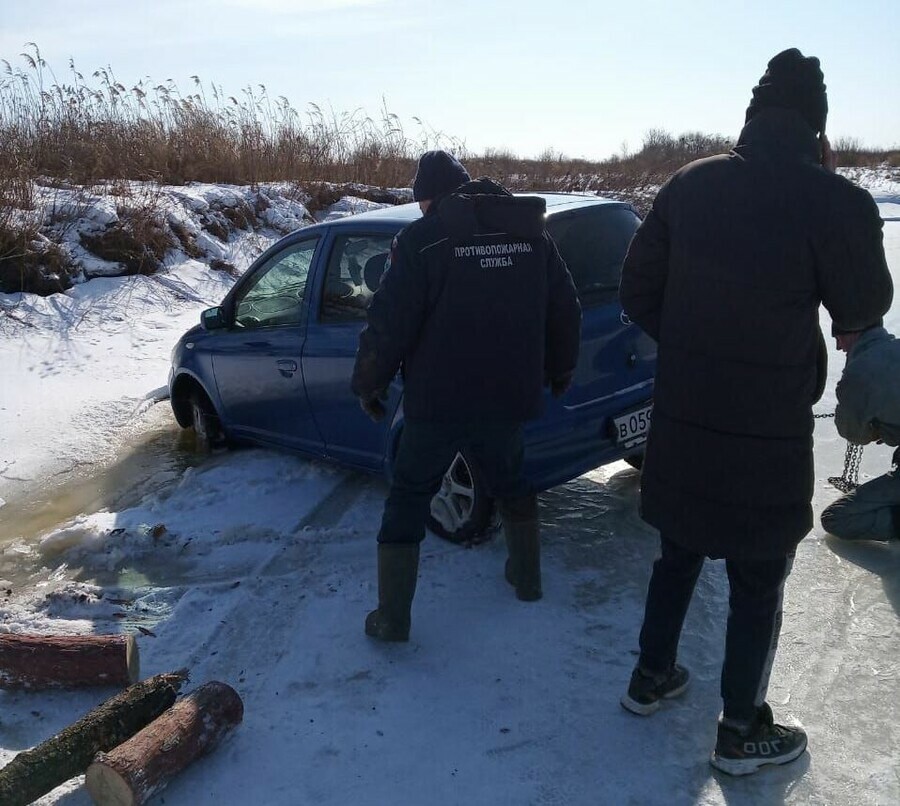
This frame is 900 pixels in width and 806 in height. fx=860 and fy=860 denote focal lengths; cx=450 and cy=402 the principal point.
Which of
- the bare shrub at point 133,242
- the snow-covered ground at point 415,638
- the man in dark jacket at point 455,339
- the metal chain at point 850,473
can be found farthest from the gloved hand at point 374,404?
the bare shrub at point 133,242

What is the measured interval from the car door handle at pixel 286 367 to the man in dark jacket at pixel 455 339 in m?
1.65

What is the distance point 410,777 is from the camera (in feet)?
9.30

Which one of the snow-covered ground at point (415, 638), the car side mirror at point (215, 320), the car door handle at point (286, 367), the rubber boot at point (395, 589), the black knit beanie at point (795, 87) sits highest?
the black knit beanie at point (795, 87)

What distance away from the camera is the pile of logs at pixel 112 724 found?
2.67 meters

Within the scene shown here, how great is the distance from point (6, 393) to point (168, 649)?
14.7ft

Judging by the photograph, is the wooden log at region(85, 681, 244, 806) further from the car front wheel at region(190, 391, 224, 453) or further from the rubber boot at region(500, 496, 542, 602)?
the car front wheel at region(190, 391, 224, 453)

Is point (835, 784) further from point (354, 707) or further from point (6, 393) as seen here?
point (6, 393)

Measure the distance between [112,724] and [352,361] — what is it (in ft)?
7.55

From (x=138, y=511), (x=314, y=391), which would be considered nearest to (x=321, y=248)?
(x=314, y=391)

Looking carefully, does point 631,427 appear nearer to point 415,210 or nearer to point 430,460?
point 430,460

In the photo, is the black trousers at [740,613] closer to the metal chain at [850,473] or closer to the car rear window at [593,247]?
the car rear window at [593,247]

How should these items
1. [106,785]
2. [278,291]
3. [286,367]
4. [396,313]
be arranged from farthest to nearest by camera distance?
[278,291], [286,367], [396,313], [106,785]

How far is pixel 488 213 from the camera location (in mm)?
3309

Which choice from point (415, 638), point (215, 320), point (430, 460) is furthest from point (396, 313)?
point (215, 320)
